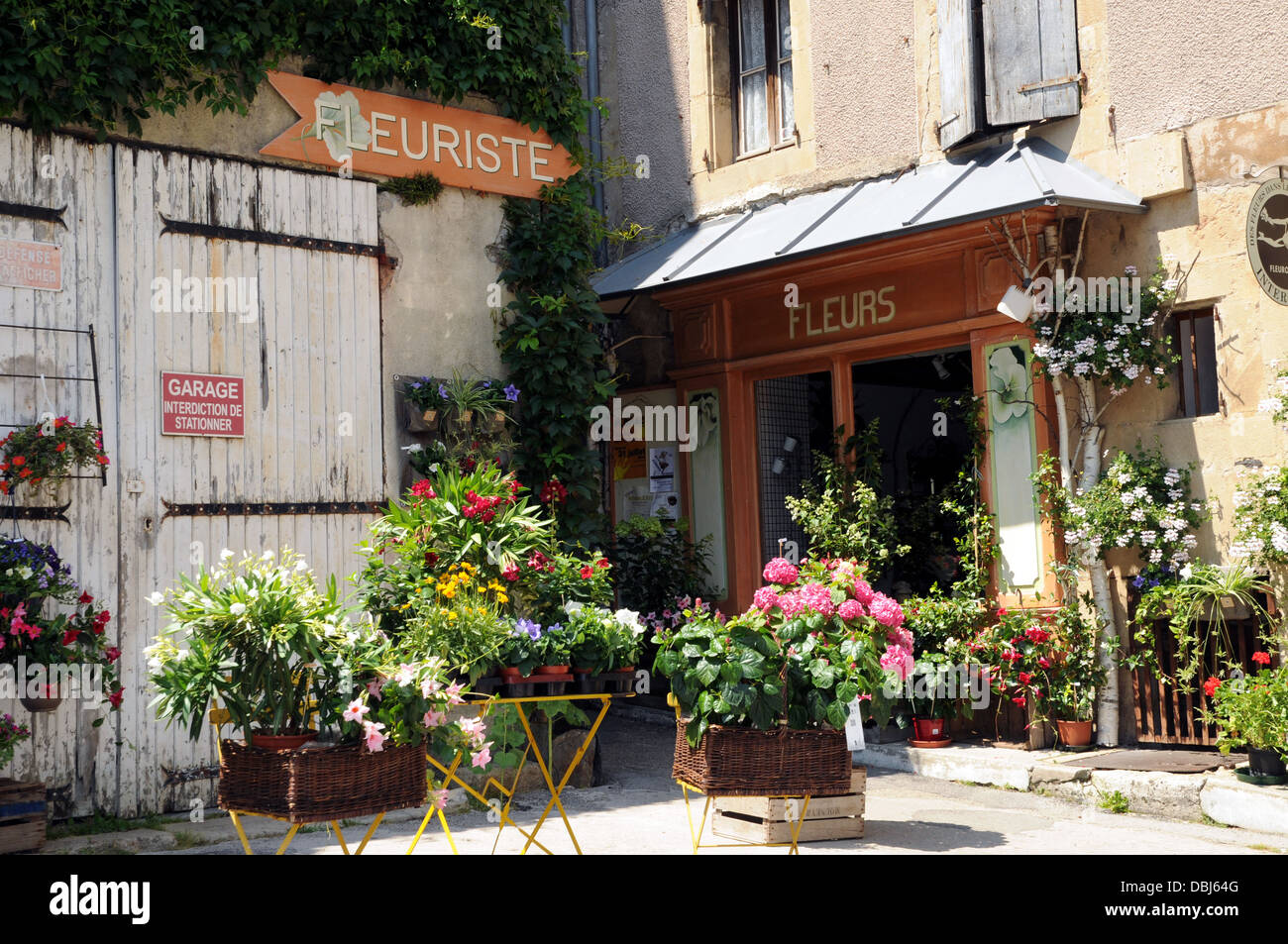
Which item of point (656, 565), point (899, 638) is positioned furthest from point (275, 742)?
point (656, 565)

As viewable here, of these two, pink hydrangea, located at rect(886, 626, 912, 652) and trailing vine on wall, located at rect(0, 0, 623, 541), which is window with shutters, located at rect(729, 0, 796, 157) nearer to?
trailing vine on wall, located at rect(0, 0, 623, 541)

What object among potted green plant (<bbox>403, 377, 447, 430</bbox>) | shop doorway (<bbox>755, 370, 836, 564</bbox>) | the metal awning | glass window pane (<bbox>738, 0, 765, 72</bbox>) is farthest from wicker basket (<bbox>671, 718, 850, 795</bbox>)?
glass window pane (<bbox>738, 0, 765, 72</bbox>)

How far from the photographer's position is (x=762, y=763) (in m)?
5.86

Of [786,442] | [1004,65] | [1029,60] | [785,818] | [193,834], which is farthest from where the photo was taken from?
[786,442]

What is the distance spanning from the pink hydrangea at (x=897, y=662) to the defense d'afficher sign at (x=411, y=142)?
4649mm

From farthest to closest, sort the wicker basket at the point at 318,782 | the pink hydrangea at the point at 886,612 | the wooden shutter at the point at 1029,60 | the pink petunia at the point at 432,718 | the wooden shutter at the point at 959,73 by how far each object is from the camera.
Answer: the wooden shutter at the point at 959,73 → the wooden shutter at the point at 1029,60 → the pink hydrangea at the point at 886,612 → the pink petunia at the point at 432,718 → the wicker basket at the point at 318,782

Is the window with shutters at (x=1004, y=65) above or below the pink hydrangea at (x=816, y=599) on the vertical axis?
above

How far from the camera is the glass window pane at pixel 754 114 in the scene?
11477 millimetres

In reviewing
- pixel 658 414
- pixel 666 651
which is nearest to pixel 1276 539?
pixel 666 651

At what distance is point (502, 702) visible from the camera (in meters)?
5.63

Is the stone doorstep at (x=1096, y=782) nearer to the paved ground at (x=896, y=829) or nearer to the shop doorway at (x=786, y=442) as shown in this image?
the paved ground at (x=896, y=829)

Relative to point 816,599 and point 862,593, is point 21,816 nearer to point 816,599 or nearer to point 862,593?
point 816,599

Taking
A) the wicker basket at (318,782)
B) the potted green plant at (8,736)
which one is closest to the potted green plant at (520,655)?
the wicker basket at (318,782)

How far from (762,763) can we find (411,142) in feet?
16.4
